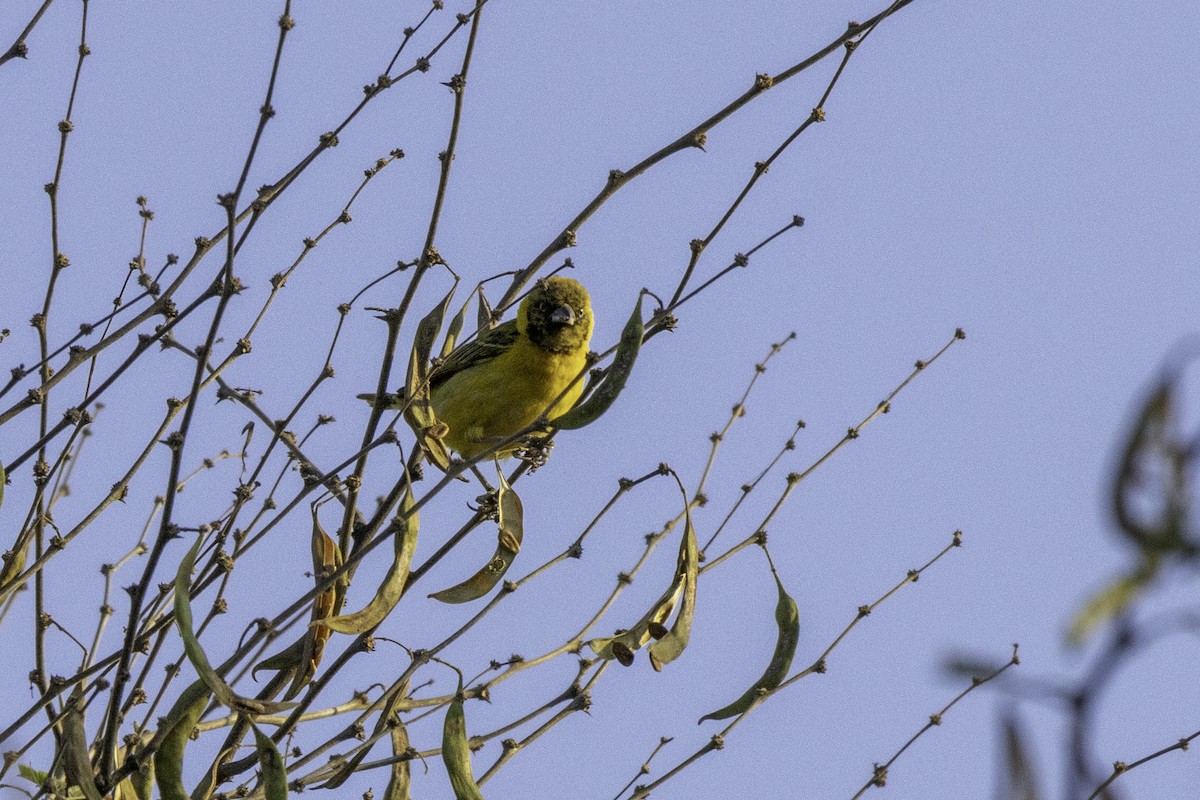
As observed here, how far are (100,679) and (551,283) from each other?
3732 mm

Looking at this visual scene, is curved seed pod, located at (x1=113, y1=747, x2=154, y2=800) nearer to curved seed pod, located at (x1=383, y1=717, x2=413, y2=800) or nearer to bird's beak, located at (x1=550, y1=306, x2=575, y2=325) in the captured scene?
curved seed pod, located at (x1=383, y1=717, x2=413, y2=800)

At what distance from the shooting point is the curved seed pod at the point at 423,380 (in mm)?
4258

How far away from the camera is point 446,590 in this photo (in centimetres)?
443

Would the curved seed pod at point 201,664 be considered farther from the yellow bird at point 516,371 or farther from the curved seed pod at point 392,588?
the yellow bird at point 516,371

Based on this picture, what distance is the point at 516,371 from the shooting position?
6824mm

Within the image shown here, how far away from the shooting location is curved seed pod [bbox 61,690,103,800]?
3.71 meters

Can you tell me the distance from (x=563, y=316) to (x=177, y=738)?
359 cm

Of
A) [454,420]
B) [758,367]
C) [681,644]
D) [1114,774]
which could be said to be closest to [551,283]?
[454,420]

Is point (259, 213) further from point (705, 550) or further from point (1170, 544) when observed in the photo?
point (1170, 544)

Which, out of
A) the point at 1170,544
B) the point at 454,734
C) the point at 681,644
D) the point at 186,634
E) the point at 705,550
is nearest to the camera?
the point at 1170,544

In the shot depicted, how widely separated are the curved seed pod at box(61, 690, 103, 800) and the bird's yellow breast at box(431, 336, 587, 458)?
282 cm

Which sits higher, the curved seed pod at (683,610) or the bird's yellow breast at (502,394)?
the bird's yellow breast at (502,394)

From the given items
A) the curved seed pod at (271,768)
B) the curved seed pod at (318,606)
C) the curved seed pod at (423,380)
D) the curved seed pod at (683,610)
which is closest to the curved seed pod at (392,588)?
the curved seed pod at (318,606)

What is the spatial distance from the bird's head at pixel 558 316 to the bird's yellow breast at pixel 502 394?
6cm
